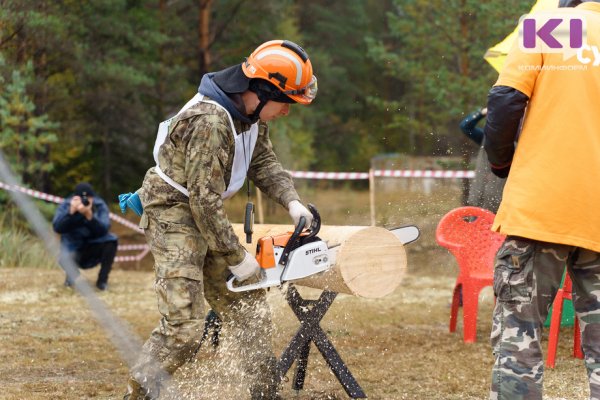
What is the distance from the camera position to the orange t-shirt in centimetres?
335

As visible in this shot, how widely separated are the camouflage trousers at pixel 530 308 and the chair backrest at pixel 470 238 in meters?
3.27

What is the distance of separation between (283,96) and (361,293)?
1156 mm

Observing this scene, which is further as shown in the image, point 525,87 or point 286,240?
point 286,240

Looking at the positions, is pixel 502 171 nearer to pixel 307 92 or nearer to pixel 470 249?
pixel 307 92

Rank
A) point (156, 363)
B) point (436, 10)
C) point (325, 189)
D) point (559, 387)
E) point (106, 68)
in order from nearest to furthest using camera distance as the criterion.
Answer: point (156, 363)
point (559, 387)
point (106, 68)
point (436, 10)
point (325, 189)

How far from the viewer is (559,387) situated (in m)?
5.20

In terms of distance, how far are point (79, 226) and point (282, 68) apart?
639 cm

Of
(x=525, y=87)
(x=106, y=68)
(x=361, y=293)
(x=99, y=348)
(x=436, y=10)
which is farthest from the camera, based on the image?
(x=436, y=10)

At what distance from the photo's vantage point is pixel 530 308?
3.38 meters

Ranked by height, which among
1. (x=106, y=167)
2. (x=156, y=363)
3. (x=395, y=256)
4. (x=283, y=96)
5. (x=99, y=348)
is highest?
(x=283, y=96)

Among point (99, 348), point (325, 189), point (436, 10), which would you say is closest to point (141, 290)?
point (99, 348)

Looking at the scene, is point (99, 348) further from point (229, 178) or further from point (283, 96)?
point (283, 96)

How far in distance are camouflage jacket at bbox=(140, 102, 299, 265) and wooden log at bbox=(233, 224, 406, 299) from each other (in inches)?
24.1

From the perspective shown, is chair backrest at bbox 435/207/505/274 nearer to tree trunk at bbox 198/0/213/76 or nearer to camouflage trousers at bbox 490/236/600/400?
camouflage trousers at bbox 490/236/600/400
